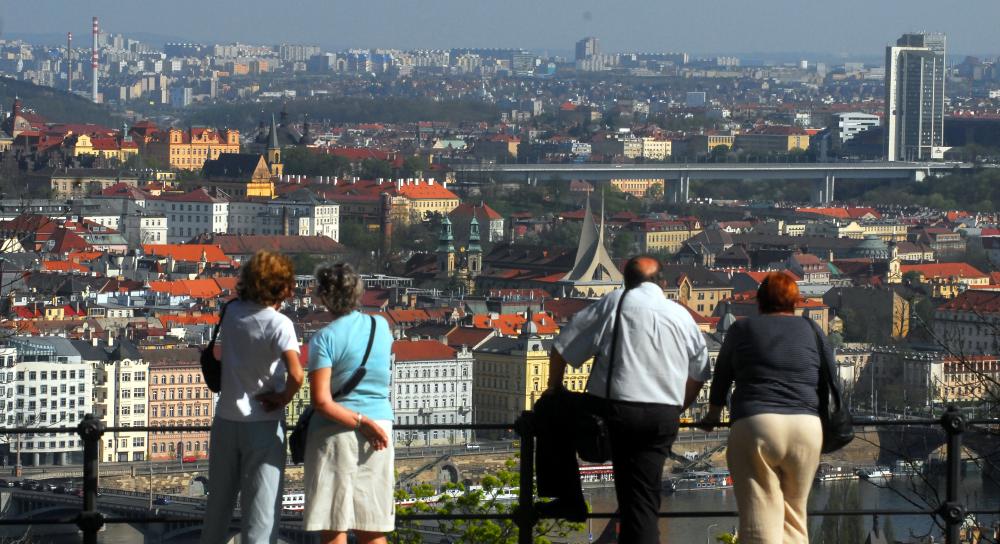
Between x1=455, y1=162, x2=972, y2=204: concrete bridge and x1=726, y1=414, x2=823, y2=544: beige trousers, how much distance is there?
157 feet

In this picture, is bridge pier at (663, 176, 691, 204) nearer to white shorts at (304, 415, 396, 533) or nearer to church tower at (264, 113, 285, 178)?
church tower at (264, 113, 285, 178)

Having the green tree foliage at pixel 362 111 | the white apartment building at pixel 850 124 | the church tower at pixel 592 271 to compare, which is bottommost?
the church tower at pixel 592 271

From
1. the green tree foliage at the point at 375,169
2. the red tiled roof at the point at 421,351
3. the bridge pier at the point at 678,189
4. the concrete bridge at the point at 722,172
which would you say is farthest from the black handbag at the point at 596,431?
the bridge pier at the point at 678,189

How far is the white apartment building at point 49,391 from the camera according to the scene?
18.2 meters

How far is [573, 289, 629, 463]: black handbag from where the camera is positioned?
338cm

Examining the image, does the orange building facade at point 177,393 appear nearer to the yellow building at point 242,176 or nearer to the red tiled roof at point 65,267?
the red tiled roof at point 65,267

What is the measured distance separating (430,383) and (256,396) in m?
18.9

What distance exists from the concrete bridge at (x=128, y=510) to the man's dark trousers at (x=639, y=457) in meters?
5.70

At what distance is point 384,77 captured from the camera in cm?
12019

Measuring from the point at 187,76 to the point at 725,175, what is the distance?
6241 cm

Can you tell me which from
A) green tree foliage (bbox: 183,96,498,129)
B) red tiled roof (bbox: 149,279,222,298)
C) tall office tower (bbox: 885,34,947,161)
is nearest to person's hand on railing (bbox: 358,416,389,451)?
red tiled roof (bbox: 149,279,222,298)

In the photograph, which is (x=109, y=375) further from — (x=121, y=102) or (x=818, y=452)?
(x=121, y=102)

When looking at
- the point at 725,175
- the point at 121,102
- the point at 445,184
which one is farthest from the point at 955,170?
the point at 121,102

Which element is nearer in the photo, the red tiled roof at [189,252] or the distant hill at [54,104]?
the red tiled roof at [189,252]
